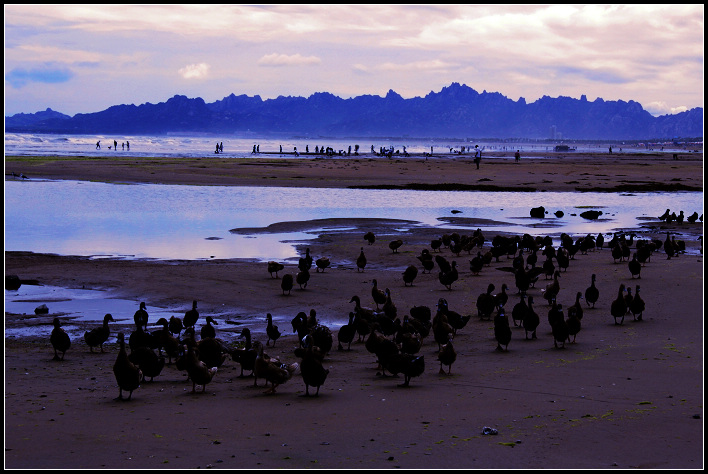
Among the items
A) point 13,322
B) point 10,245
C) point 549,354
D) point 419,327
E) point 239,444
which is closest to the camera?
point 239,444

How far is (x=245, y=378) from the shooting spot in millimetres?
12594

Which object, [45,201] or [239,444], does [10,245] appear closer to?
[45,201]

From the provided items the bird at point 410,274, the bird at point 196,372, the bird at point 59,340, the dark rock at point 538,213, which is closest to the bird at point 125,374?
the bird at point 196,372

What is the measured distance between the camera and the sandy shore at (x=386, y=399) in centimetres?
852

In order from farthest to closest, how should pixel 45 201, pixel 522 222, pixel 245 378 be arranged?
pixel 45 201 < pixel 522 222 < pixel 245 378

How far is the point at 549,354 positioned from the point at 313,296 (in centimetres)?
710

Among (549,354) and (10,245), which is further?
(10,245)

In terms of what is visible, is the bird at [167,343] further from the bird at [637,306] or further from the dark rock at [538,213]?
the dark rock at [538,213]

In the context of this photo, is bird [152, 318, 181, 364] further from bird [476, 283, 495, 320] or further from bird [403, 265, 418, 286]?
bird [403, 265, 418, 286]

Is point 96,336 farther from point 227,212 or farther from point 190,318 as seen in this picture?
point 227,212

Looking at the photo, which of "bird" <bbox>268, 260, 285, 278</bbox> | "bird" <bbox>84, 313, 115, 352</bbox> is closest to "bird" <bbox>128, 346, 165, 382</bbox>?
"bird" <bbox>84, 313, 115, 352</bbox>

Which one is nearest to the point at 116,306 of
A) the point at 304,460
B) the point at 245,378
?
the point at 245,378

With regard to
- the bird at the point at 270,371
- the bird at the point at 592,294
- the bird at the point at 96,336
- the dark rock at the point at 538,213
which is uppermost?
the dark rock at the point at 538,213

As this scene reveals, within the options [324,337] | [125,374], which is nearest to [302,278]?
[324,337]
